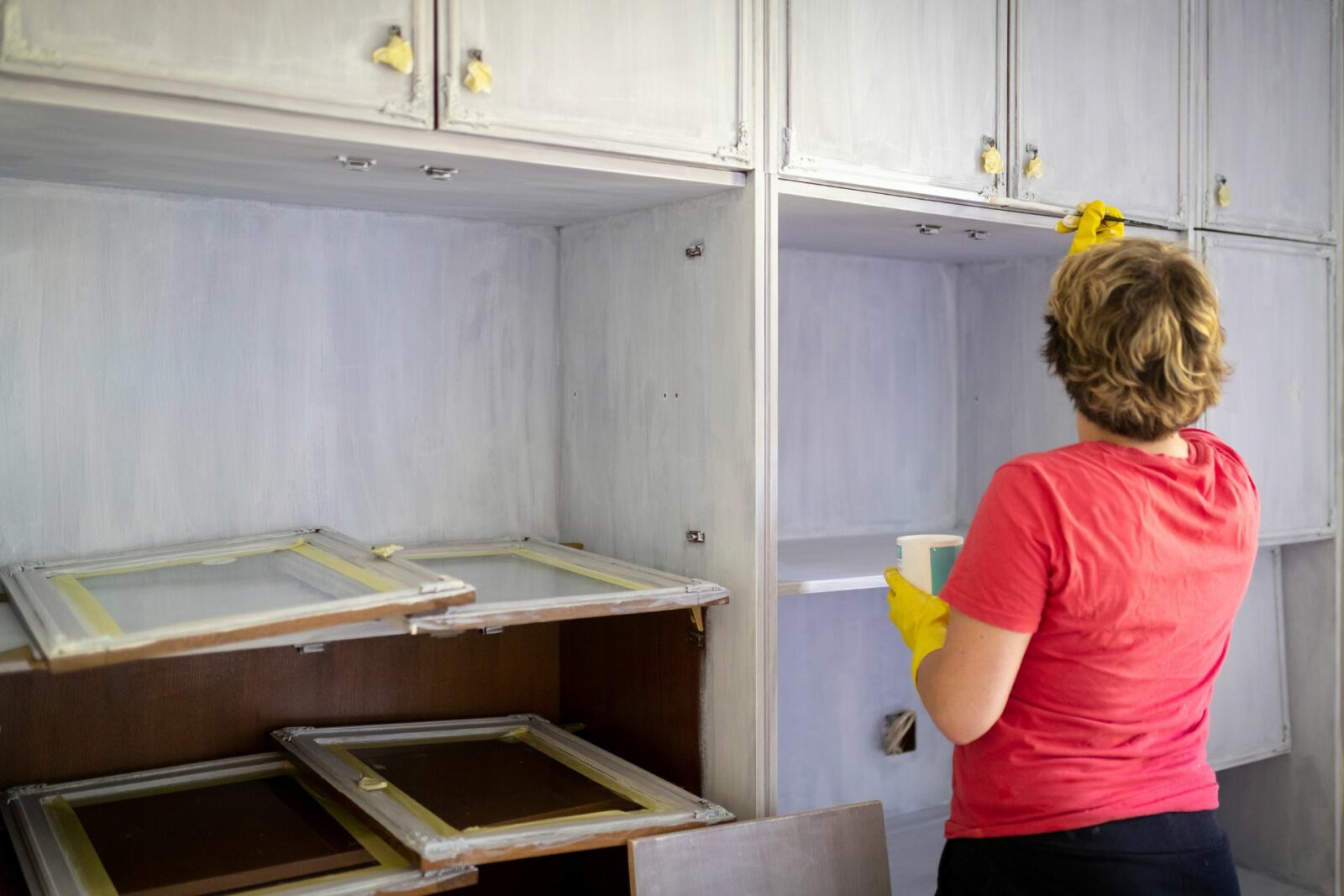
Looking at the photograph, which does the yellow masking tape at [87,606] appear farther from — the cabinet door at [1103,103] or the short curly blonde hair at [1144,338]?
the cabinet door at [1103,103]

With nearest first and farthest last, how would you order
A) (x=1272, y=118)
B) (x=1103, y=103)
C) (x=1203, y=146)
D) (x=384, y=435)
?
(x=384, y=435), (x=1103, y=103), (x=1203, y=146), (x=1272, y=118)

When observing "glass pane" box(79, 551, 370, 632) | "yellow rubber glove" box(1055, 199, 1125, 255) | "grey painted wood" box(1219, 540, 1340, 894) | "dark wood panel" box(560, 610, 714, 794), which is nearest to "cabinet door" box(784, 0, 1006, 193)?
"yellow rubber glove" box(1055, 199, 1125, 255)

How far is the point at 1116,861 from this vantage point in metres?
1.34

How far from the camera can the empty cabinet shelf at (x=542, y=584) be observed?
1544mm

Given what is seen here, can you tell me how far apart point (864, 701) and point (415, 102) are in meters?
1.72

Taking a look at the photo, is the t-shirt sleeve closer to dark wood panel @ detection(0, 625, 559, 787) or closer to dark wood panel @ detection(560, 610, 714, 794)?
dark wood panel @ detection(560, 610, 714, 794)

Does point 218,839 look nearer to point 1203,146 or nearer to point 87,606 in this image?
point 87,606

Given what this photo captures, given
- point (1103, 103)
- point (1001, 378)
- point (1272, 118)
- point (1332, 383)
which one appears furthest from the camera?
point (1001, 378)

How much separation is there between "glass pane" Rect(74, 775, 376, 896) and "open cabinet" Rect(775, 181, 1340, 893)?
1058mm

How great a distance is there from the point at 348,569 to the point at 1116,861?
3.42 feet

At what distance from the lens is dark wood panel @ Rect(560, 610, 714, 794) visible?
1.88m

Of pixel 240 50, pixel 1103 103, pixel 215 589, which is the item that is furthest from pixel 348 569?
pixel 1103 103

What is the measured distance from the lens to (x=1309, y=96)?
8.09 ft

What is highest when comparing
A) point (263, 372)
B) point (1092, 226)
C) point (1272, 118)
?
point (1272, 118)
